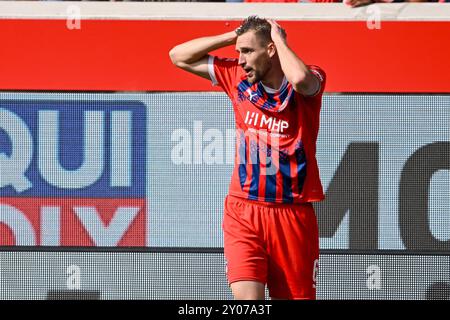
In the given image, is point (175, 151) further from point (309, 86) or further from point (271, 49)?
point (309, 86)

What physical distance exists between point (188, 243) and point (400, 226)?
136 cm

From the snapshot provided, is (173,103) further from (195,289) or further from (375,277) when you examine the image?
(375,277)

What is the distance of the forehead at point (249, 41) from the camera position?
6184 mm

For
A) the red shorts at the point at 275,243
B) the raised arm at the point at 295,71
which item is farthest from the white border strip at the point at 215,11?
the red shorts at the point at 275,243

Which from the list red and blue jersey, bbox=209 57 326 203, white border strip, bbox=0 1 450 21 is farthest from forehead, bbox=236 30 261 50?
white border strip, bbox=0 1 450 21

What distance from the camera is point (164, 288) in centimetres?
721

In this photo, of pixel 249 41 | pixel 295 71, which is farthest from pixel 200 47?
pixel 295 71

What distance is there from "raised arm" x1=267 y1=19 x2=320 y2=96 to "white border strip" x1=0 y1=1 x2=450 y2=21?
1013 millimetres

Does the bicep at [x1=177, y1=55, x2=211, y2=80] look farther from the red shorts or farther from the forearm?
the red shorts

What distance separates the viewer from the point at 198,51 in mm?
6414

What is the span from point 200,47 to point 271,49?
0.42 m

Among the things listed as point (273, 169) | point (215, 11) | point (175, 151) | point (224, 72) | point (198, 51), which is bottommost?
point (273, 169)

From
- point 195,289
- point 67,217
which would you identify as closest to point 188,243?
point 195,289
